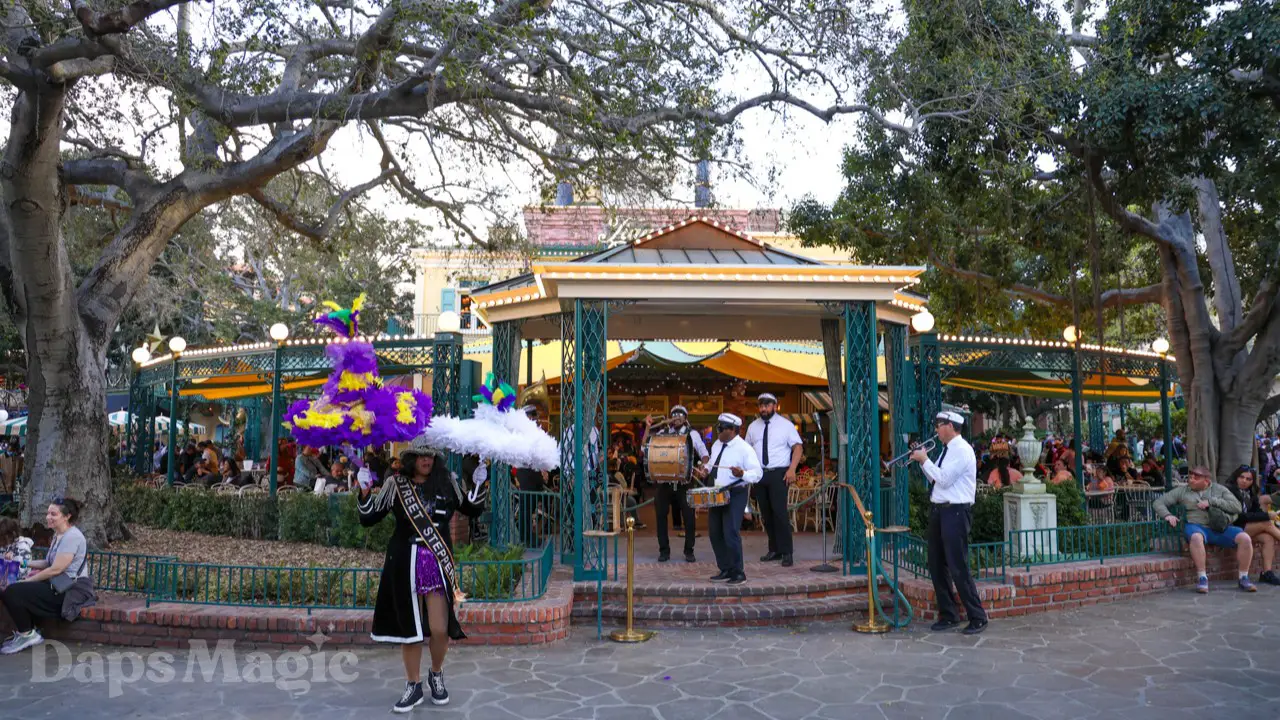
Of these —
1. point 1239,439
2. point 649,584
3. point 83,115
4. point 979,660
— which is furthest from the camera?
point 1239,439

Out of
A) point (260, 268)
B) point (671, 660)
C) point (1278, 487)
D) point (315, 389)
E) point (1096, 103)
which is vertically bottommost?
point (671, 660)

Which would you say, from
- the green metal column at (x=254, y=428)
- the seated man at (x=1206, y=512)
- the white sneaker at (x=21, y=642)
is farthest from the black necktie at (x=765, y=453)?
the green metal column at (x=254, y=428)

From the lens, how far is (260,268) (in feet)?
89.0

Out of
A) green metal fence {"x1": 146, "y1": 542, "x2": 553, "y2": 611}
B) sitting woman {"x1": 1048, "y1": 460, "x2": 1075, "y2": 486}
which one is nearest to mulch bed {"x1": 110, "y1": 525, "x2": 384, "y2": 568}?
green metal fence {"x1": 146, "y1": 542, "x2": 553, "y2": 611}

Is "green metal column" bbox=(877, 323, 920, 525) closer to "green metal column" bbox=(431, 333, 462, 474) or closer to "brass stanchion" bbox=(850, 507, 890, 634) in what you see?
"brass stanchion" bbox=(850, 507, 890, 634)

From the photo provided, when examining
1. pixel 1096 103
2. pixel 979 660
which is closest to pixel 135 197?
pixel 979 660

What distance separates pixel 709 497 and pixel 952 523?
2.09 m

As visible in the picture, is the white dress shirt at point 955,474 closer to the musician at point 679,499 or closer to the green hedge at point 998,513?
the musician at point 679,499

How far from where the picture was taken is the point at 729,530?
8414 millimetres

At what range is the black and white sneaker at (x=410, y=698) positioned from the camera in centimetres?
545

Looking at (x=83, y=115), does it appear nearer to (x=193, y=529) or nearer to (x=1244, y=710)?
(x=193, y=529)

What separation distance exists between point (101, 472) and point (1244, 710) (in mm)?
10912

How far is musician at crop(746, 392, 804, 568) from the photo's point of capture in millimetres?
9164

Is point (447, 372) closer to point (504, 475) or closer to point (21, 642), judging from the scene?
point (504, 475)
